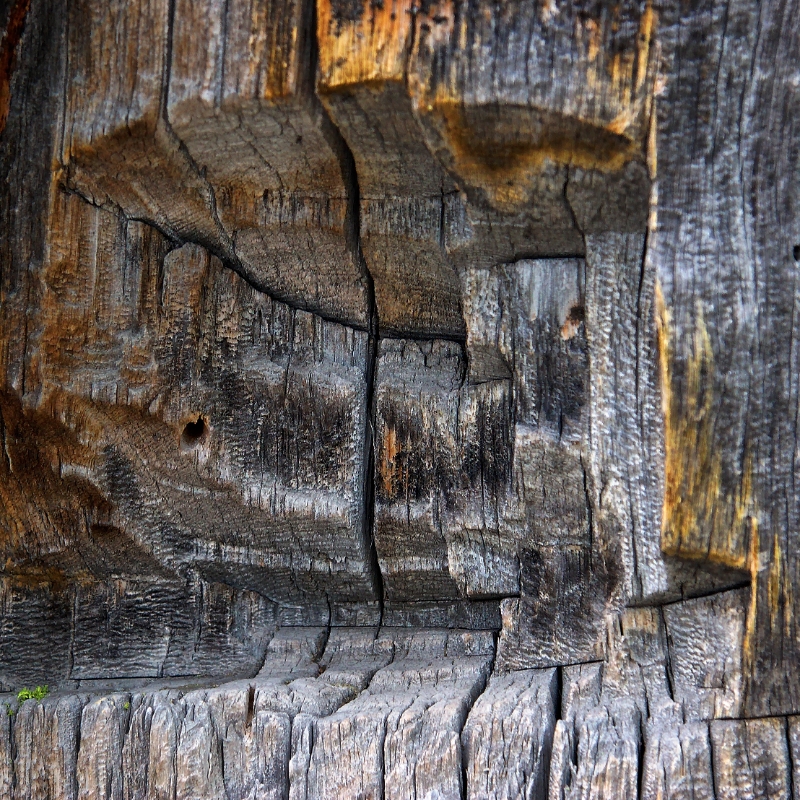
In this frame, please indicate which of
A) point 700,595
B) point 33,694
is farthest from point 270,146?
point 33,694

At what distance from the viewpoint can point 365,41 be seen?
204 cm

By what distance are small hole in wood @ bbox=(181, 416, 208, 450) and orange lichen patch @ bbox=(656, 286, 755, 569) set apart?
4.40 feet

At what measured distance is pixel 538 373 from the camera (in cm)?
237

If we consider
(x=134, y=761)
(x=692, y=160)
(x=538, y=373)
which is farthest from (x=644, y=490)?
(x=134, y=761)

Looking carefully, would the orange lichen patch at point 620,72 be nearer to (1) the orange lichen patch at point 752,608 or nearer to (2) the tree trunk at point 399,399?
(2) the tree trunk at point 399,399

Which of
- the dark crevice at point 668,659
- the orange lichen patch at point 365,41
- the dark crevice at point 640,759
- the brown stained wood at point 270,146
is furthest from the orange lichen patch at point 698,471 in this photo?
the brown stained wood at point 270,146

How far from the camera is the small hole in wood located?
2609mm

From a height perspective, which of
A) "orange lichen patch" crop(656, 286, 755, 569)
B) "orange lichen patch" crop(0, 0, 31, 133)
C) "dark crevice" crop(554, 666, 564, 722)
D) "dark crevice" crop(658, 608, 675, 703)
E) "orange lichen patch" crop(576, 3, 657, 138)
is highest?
"orange lichen patch" crop(0, 0, 31, 133)

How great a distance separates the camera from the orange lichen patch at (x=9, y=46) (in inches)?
92.9

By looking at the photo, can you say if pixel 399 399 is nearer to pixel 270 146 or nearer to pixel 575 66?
pixel 270 146

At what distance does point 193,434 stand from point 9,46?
3.90ft

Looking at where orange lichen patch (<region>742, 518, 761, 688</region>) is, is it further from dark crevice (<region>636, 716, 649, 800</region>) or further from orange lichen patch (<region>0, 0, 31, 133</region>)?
orange lichen patch (<region>0, 0, 31, 133</region>)

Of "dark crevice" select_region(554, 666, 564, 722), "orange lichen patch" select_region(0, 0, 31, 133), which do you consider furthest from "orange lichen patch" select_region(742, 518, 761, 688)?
"orange lichen patch" select_region(0, 0, 31, 133)

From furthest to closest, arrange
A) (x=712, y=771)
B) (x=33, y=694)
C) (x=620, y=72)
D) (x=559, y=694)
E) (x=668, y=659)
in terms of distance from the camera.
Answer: (x=33, y=694), (x=559, y=694), (x=668, y=659), (x=712, y=771), (x=620, y=72)
